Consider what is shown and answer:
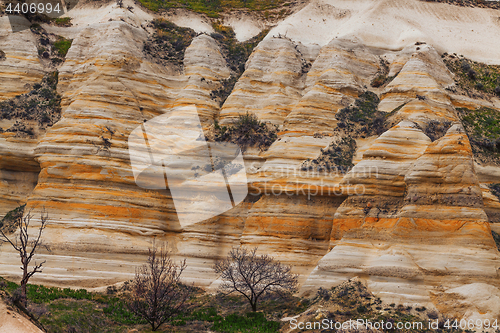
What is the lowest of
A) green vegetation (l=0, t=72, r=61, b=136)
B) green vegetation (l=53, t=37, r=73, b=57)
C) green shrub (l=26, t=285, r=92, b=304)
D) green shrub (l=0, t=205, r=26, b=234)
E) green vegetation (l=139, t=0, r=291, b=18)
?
green shrub (l=0, t=205, r=26, b=234)

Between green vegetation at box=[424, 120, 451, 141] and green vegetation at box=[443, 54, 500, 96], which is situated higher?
green vegetation at box=[443, 54, 500, 96]

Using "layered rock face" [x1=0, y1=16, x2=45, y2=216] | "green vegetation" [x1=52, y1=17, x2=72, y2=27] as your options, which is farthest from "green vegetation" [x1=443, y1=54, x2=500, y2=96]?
"green vegetation" [x1=52, y1=17, x2=72, y2=27]

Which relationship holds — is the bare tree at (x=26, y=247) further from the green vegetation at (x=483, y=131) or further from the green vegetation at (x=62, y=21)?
the green vegetation at (x=483, y=131)

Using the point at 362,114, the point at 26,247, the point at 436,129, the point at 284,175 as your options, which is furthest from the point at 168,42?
the point at 436,129

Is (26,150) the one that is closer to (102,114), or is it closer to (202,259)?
(102,114)

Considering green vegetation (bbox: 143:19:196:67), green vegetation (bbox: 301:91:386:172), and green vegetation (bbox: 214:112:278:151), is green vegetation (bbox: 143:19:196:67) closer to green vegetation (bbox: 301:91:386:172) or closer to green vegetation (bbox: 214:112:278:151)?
green vegetation (bbox: 214:112:278:151)
